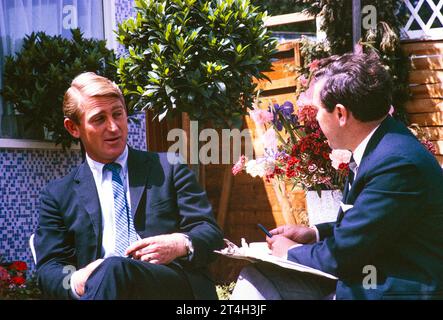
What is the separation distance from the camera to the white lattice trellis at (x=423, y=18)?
664cm

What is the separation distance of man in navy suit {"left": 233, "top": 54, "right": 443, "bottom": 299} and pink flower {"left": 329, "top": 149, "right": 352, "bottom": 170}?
1564 mm

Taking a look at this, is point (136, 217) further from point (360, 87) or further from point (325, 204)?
point (325, 204)

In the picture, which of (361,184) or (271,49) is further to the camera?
(271,49)

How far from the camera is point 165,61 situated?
5367 millimetres

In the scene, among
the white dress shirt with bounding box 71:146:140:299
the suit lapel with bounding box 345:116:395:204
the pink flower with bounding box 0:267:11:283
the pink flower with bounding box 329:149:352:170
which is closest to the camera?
the suit lapel with bounding box 345:116:395:204

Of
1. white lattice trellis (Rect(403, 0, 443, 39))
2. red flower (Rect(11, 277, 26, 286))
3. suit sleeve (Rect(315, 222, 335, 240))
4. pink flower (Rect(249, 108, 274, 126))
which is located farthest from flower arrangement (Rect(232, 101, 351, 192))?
white lattice trellis (Rect(403, 0, 443, 39))

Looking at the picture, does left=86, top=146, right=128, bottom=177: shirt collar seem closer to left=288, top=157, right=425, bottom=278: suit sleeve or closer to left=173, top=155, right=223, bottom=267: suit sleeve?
left=173, top=155, right=223, bottom=267: suit sleeve

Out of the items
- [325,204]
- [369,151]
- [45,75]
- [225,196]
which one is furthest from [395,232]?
[225,196]

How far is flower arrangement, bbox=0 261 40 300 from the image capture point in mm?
4637

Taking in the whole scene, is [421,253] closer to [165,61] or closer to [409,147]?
[409,147]

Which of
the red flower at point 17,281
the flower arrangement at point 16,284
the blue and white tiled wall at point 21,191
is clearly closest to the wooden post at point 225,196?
the blue and white tiled wall at point 21,191

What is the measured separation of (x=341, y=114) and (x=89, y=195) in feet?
3.65
